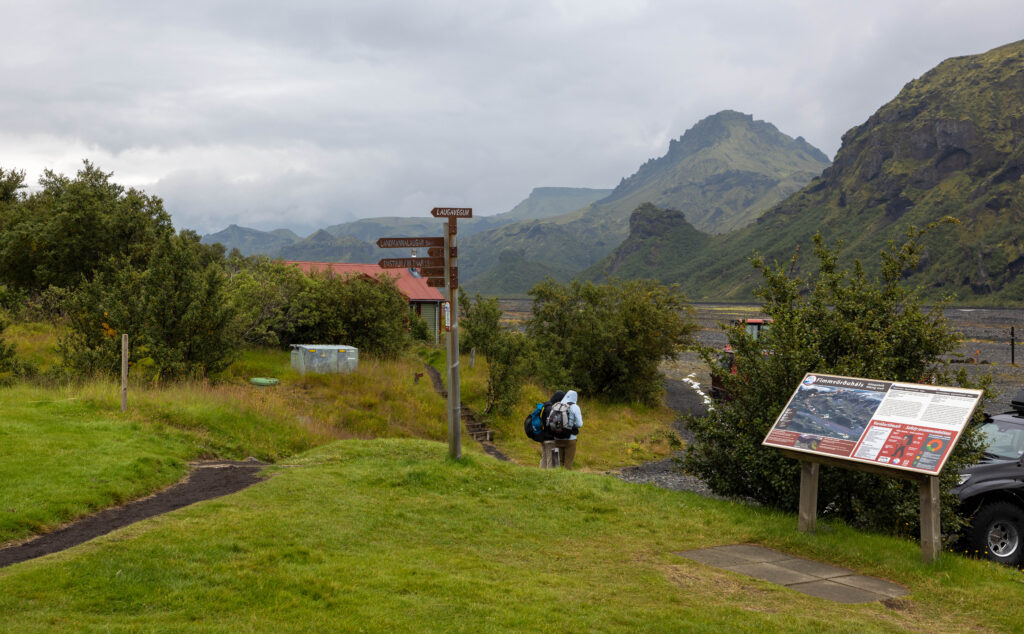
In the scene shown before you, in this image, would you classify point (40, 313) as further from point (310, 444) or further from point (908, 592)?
point (908, 592)

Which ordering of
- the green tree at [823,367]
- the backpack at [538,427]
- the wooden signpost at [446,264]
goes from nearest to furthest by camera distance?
the green tree at [823,367]
the wooden signpost at [446,264]
the backpack at [538,427]

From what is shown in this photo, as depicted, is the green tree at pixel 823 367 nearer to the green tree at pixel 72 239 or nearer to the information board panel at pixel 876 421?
the information board panel at pixel 876 421

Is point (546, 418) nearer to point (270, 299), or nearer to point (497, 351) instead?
point (497, 351)

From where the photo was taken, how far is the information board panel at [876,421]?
7.87 m

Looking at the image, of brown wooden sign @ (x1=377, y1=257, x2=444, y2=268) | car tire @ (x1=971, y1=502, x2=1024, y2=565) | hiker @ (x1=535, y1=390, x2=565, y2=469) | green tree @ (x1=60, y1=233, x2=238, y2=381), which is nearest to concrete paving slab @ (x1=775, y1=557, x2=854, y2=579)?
car tire @ (x1=971, y1=502, x2=1024, y2=565)

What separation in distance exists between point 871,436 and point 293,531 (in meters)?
6.78

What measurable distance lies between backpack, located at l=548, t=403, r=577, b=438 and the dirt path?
5717mm

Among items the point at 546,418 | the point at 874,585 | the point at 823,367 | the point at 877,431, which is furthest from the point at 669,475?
the point at 874,585

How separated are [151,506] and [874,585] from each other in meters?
9.32

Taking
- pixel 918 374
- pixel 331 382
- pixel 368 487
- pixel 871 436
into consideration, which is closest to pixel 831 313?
pixel 918 374

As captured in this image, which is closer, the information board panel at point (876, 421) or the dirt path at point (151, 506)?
the information board panel at point (876, 421)

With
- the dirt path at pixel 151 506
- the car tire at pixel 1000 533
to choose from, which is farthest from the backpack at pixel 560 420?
the car tire at pixel 1000 533

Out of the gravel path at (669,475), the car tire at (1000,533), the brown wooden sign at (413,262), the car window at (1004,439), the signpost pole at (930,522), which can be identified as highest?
the brown wooden sign at (413,262)

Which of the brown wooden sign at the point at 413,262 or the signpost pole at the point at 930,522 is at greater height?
the brown wooden sign at the point at 413,262
